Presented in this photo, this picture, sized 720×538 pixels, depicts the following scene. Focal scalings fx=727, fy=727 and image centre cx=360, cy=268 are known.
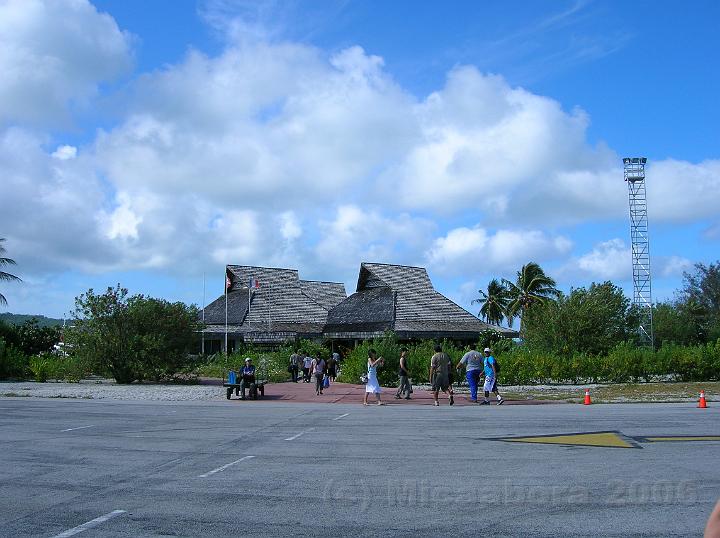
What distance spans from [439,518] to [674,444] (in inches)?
244

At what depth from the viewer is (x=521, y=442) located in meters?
12.2

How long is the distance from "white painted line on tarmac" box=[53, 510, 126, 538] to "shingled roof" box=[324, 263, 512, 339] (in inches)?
1552

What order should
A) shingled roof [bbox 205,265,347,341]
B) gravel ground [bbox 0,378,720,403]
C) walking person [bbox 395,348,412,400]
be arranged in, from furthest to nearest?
shingled roof [bbox 205,265,347,341], gravel ground [bbox 0,378,720,403], walking person [bbox 395,348,412,400]

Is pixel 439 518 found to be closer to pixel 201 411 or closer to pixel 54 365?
pixel 201 411

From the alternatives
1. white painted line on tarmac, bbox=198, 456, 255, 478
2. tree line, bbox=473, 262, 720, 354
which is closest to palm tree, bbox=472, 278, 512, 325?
tree line, bbox=473, 262, 720, 354

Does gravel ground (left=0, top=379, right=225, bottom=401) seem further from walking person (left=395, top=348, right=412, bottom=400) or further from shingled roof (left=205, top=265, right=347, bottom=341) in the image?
shingled roof (left=205, top=265, right=347, bottom=341)

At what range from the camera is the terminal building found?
49.3 meters

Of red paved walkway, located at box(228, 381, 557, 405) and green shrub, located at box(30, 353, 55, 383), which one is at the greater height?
green shrub, located at box(30, 353, 55, 383)

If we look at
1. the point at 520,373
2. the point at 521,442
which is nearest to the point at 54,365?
the point at 520,373

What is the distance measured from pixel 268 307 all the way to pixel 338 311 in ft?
19.7

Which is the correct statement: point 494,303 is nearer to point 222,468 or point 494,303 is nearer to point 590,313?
point 590,313

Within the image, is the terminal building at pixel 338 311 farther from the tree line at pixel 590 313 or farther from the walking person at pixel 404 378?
the walking person at pixel 404 378

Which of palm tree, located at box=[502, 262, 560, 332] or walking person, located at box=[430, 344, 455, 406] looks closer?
walking person, located at box=[430, 344, 455, 406]

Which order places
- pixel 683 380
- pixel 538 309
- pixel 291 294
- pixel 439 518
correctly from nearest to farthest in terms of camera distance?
pixel 439 518, pixel 683 380, pixel 538 309, pixel 291 294
